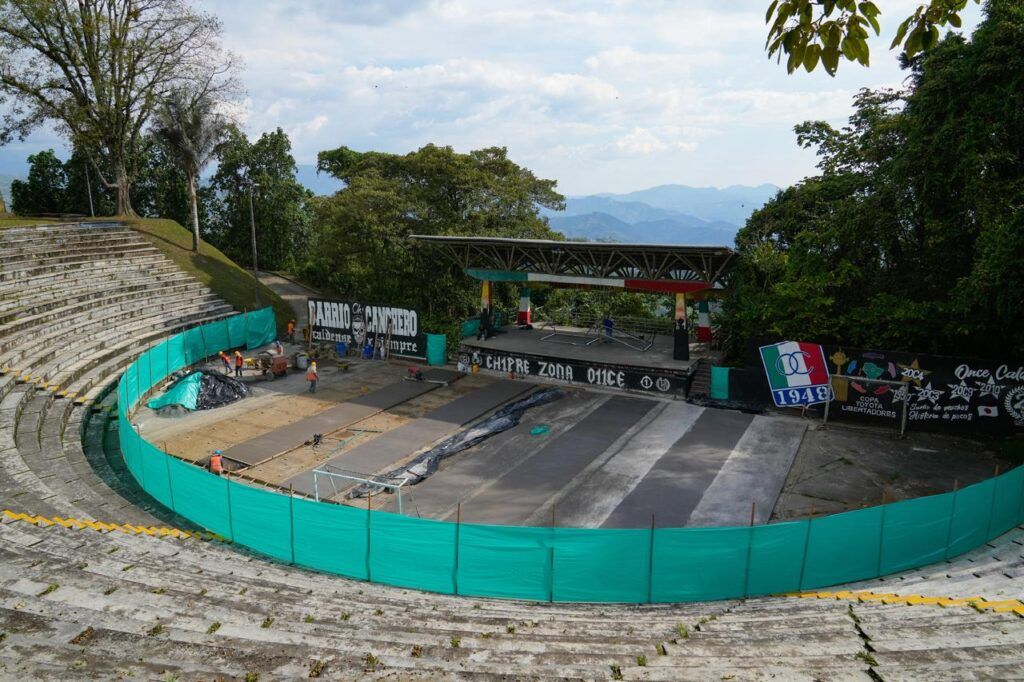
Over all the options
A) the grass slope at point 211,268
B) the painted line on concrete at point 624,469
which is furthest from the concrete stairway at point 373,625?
the grass slope at point 211,268

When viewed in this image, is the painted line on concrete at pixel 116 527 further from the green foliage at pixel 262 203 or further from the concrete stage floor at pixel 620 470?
the green foliage at pixel 262 203

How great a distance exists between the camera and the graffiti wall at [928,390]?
22.3 meters

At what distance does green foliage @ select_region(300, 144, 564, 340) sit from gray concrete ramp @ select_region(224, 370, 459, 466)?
1096 cm

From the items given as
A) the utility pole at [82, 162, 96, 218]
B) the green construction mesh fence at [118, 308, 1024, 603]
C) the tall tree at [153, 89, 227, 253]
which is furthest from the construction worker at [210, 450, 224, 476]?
the utility pole at [82, 162, 96, 218]

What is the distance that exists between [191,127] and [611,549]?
144ft

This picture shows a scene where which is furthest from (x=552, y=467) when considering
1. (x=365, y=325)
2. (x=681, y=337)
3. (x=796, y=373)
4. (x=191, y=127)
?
(x=191, y=127)

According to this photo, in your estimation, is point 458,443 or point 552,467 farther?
point 458,443

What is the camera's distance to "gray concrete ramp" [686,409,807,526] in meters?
17.6

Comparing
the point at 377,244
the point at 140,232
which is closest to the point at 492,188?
the point at 377,244

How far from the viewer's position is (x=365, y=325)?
34531 mm

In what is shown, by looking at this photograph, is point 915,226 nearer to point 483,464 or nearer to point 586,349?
point 586,349

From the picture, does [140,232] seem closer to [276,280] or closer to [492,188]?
[276,280]

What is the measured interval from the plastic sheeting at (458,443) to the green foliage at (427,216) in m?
13.9

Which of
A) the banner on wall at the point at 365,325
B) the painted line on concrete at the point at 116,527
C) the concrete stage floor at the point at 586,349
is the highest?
the banner on wall at the point at 365,325
